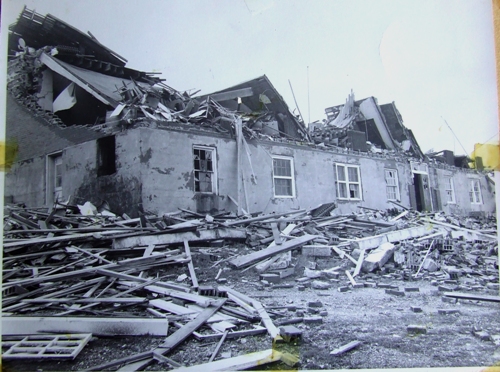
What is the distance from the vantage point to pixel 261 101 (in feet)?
27.9

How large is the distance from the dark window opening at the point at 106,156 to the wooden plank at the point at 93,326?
416cm

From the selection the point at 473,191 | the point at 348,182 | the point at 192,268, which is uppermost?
the point at 348,182

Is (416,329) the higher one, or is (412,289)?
(412,289)

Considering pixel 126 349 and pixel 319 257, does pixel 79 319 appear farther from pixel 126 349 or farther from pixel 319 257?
pixel 319 257

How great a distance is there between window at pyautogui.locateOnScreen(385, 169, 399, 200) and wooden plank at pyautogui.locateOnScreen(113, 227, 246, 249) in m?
6.04

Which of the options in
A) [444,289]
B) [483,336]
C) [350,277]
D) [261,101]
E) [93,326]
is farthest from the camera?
[261,101]

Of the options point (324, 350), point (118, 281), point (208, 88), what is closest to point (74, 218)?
point (118, 281)

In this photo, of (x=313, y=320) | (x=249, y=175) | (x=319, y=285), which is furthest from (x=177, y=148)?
(x=313, y=320)

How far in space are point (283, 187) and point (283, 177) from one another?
0.93 ft

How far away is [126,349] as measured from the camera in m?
3.48

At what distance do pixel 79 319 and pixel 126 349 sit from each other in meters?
0.59

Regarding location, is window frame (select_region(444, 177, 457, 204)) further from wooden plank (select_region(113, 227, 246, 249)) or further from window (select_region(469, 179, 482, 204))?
wooden plank (select_region(113, 227, 246, 249))

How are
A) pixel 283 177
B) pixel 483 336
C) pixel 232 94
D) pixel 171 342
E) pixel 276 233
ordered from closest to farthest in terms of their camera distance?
1. pixel 171 342
2. pixel 483 336
3. pixel 276 233
4. pixel 232 94
5. pixel 283 177

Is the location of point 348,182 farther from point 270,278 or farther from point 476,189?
point 270,278
